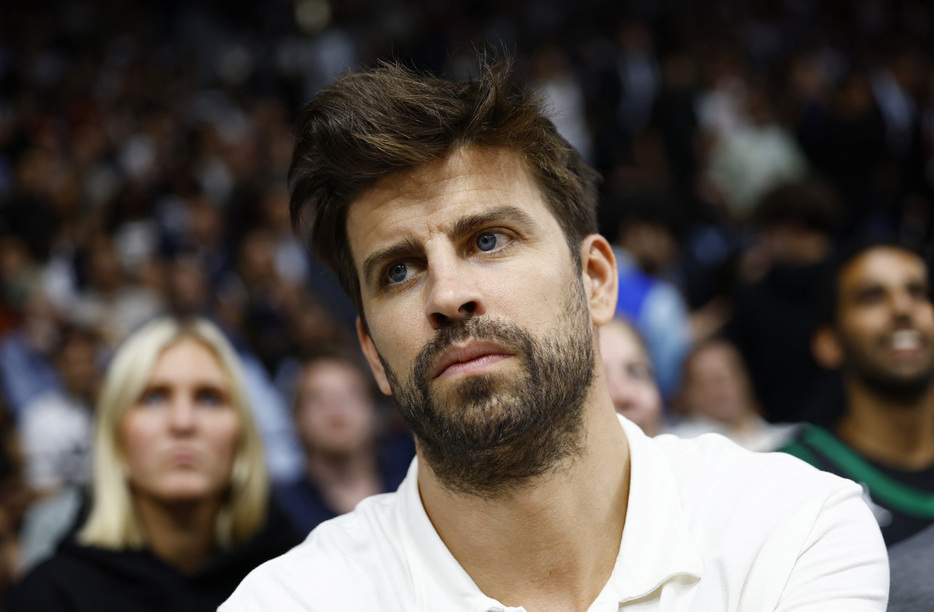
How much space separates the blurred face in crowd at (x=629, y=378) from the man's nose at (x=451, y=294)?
60.4 inches

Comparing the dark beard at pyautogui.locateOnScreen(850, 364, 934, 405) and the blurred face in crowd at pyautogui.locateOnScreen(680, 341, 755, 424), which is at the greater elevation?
the blurred face in crowd at pyautogui.locateOnScreen(680, 341, 755, 424)

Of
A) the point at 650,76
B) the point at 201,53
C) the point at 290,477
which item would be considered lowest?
the point at 290,477

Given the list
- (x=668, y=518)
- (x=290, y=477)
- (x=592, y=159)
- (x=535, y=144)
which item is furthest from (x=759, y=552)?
(x=592, y=159)

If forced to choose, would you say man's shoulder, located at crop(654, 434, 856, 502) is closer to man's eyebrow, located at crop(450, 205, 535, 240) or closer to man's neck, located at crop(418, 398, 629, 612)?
man's neck, located at crop(418, 398, 629, 612)

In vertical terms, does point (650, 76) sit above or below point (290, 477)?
above

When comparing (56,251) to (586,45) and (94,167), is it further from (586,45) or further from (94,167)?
(586,45)

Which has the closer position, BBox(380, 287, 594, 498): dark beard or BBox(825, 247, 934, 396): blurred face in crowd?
BBox(380, 287, 594, 498): dark beard

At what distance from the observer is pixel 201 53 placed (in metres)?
13.7

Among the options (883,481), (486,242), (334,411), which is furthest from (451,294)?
(334,411)

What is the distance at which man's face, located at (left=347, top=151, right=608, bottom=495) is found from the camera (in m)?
2.04

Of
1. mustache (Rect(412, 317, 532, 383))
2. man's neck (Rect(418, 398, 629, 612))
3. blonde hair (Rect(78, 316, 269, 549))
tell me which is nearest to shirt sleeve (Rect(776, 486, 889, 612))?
man's neck (Rect(418, 398, 629, 612))

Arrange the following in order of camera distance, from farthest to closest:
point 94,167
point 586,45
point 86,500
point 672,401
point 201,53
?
point 201,53, point 586,45, point 94,167, point 672,401, point 86,500

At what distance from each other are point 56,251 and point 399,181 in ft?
24.1

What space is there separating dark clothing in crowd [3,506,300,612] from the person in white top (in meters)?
1.20
